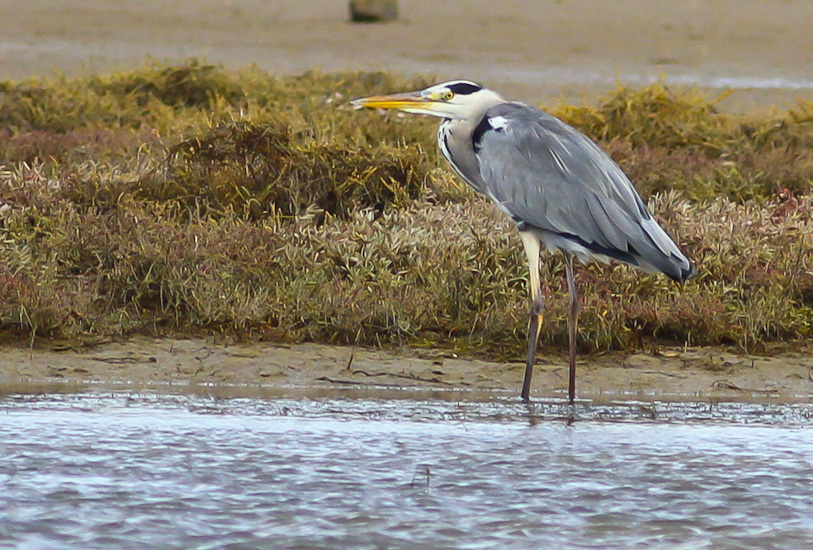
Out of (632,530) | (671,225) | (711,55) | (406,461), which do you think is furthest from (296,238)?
(711,55)

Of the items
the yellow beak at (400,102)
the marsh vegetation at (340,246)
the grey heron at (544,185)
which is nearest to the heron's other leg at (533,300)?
the grey heron at (544,185)

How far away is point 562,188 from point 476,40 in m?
19.8

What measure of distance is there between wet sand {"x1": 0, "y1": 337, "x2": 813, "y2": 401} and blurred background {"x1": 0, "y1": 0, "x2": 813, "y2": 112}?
470 inches

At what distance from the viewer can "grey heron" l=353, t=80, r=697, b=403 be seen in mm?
6098

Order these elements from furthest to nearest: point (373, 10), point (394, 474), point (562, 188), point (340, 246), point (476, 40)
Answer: point (373, 10) < point (476, 40) < point (340, 246) < point (562, 188) < point (394, 474)

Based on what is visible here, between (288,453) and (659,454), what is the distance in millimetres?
1201

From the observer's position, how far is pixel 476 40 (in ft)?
84.5

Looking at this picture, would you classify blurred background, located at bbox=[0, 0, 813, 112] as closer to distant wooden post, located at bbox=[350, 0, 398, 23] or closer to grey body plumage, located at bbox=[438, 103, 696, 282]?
distant wooden post, located at bbox=[350, 0, 398, 23]

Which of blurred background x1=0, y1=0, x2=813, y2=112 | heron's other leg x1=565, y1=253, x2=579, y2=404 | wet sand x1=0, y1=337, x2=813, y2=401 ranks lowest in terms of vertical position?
wet sand x1=0, y1=337, x2=813, y2=401

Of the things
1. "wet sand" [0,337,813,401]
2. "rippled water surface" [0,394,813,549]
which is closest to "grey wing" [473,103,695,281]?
"wet sand" [0,337,813,401]

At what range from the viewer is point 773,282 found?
7.09 m

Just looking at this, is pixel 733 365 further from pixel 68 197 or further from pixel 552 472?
pixel 68 197

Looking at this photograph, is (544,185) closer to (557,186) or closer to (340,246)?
(557,186)

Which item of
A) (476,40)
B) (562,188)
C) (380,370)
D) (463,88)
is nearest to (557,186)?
(562,188)
